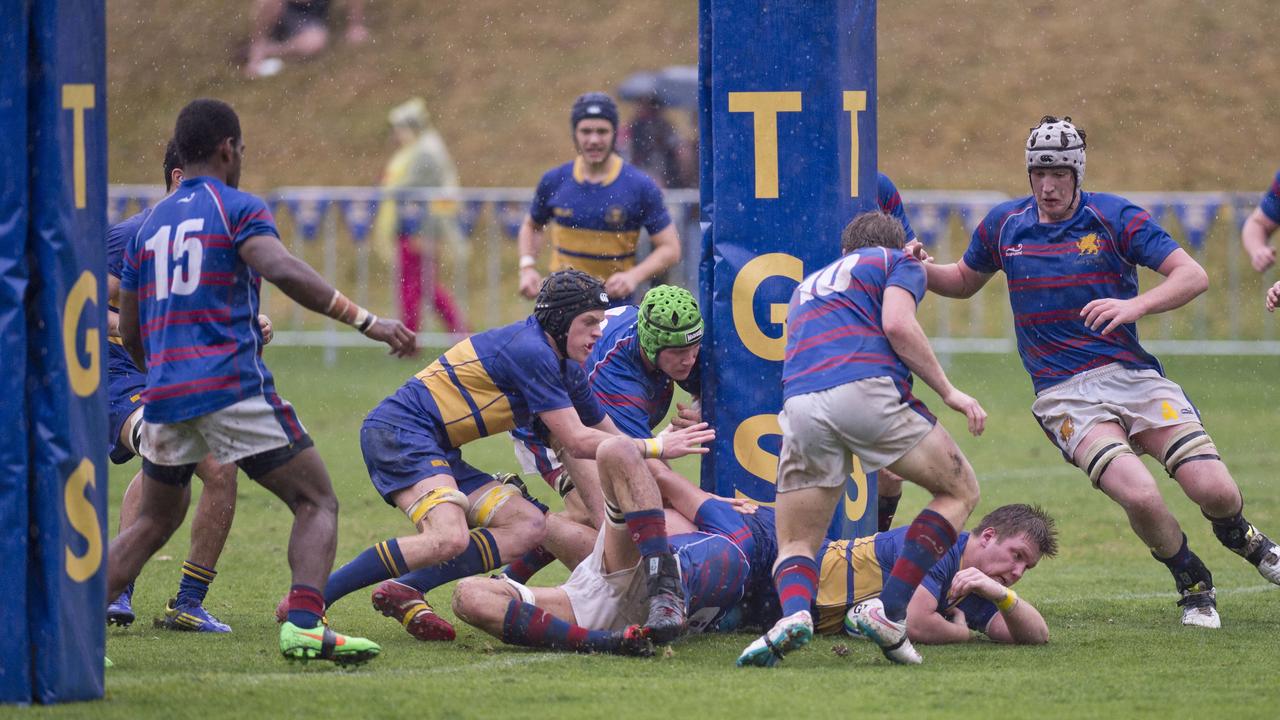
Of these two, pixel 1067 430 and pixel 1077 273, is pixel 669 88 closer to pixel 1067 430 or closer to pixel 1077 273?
pixel 1077 273

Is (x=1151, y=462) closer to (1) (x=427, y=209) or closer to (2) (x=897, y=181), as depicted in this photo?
(1) (x=427, y=209)

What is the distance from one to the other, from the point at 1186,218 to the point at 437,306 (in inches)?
308

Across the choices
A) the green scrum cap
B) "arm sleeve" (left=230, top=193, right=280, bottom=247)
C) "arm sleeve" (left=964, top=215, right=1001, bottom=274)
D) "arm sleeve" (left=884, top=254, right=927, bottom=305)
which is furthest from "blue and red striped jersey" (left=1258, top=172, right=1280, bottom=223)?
"arm sleeve" (left=230, top=193, right=280, bottom=247)

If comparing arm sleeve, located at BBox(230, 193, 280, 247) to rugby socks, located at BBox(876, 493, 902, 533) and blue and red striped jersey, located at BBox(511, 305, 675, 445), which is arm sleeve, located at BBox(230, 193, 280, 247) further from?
rugby socks, located at BBox(876, 493, 902, 533)

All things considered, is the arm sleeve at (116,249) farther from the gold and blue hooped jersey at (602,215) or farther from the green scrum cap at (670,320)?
the gold and blue hooped jersey at (602,215)

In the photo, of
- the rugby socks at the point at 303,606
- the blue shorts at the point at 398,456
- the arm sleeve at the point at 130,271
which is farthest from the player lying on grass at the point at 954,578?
the arm sleeve at the point at 130,271

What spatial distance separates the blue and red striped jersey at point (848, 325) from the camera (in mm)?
5906

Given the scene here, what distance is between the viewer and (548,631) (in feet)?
19.9

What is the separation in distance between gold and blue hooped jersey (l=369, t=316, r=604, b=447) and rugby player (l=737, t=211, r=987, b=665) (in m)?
0.93

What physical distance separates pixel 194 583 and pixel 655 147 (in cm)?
1330

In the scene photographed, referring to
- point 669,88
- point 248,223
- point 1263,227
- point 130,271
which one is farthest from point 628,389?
point 669,88

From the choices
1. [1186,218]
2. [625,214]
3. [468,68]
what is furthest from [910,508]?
[468,68]

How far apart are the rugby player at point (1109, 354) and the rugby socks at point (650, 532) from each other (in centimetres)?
171

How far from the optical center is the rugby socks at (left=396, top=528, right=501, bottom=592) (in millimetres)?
6676
